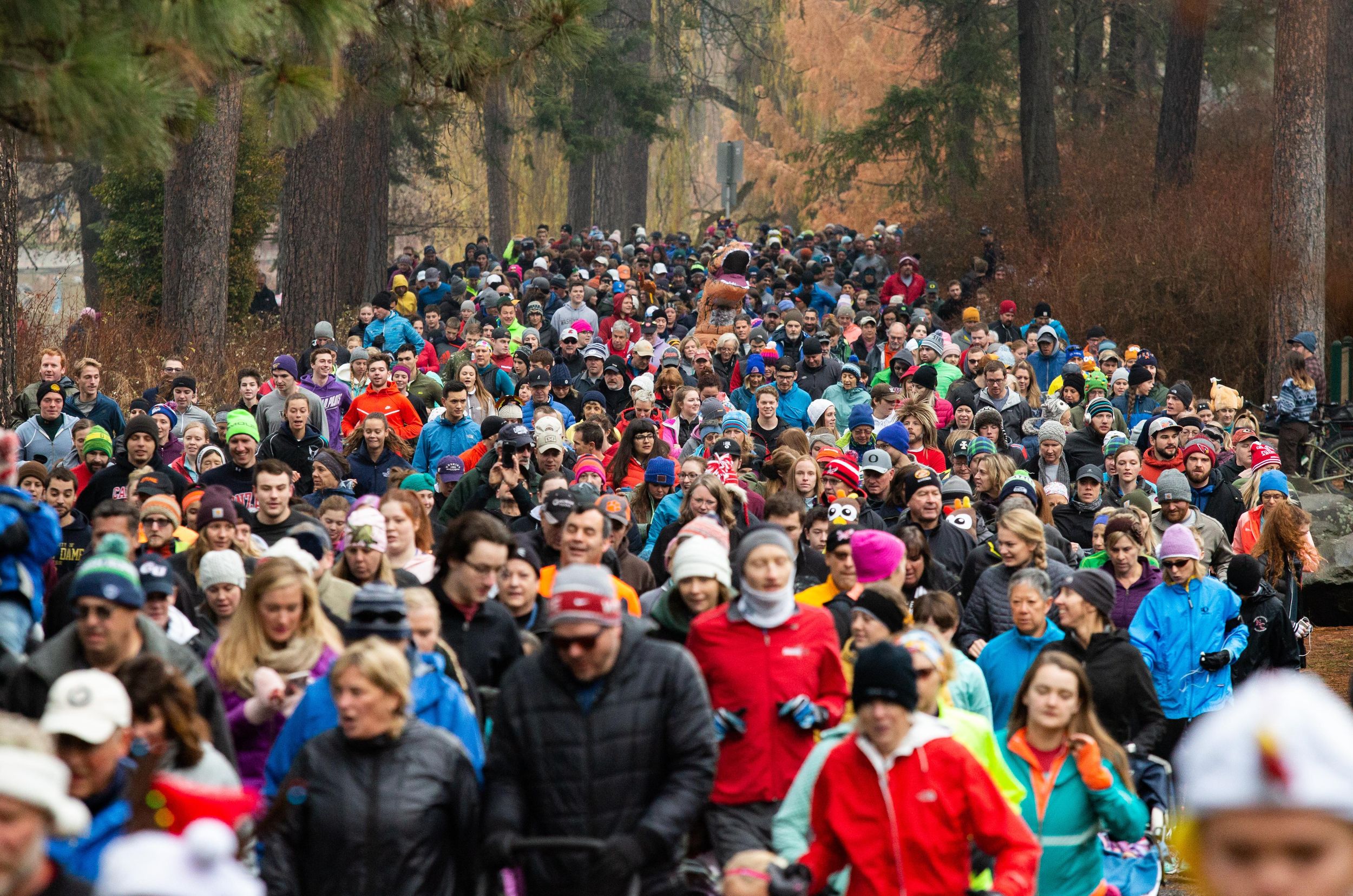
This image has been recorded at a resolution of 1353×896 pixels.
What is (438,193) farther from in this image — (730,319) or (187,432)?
(187,432)

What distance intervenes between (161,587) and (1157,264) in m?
19.9

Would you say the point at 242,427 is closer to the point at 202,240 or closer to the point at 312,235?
the point at 202,240

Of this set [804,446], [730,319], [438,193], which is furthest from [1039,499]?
[438,193]

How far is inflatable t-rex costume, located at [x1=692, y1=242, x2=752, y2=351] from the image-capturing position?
1930cm

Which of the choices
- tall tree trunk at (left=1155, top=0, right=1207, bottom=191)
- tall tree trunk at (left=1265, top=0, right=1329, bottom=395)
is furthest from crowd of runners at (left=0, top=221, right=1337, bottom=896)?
tall tree trunk at (left=1155, top=0, right=1207, bottom=191)

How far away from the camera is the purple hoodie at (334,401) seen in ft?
48.5

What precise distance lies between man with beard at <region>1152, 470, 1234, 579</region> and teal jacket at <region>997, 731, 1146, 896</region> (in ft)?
15.7

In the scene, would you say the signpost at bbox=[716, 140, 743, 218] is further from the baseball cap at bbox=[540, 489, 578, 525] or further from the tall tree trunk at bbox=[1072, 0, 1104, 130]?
the baseball cap at bbox=[540, 489, 578, 525]

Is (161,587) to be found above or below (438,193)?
below

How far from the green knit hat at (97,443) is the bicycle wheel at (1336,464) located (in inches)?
476

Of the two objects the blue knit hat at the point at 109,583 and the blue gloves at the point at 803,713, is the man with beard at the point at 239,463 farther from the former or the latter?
the blue gloves at the point at 803,713

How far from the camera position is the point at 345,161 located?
77.1 ft

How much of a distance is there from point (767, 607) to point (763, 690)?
A: 0.31 m

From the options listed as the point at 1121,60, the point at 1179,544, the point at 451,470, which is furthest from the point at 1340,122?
the point at 451,470
